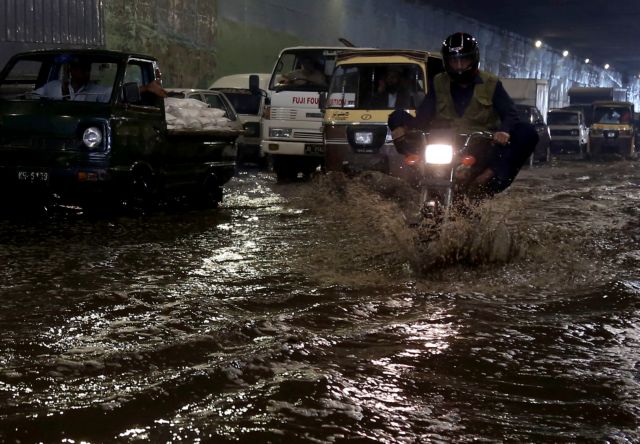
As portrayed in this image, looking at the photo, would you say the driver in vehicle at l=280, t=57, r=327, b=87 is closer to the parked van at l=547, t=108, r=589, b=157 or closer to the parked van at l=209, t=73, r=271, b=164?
the parked van at l=209, t=73, r=271, b=164

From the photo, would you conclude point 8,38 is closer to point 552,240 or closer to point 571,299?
point 552,240

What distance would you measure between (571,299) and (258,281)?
218 cm

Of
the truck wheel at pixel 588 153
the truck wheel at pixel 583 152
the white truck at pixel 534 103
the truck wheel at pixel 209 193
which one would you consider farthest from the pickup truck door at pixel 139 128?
the truck wheel at pixel 588 153

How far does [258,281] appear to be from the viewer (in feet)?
19.8

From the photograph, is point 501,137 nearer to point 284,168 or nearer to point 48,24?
point 284,168

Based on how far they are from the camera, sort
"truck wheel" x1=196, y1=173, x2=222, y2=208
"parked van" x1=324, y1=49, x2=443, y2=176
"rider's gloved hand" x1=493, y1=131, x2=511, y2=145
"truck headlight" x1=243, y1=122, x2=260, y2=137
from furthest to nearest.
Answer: "truck headlight" x1=243, y1=122, x2=260, y2=137 → "parked van" x1=324, y1=49, x2=443, y2=176 → "truck wheel" x1=196, y1=173, x2=222, y2=208 → "rider's gloved hand" x1=493, y1=131, x2=511, y2=145

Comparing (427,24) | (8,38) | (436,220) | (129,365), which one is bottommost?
(129,365)

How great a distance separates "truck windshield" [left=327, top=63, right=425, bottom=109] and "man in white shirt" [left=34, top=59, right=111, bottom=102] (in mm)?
4704

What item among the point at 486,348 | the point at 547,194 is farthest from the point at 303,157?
the point at 486,348

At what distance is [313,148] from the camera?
15242 mm

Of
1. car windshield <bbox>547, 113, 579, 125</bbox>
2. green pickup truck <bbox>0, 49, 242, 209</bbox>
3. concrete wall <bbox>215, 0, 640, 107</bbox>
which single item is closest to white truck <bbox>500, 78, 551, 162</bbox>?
car windshield <bbox>547, 113, 579, 125</bbox>

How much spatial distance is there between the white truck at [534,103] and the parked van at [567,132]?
1496 millimetres

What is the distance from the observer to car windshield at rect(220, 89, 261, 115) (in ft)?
60.7

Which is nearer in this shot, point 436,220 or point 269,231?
point 436,220
